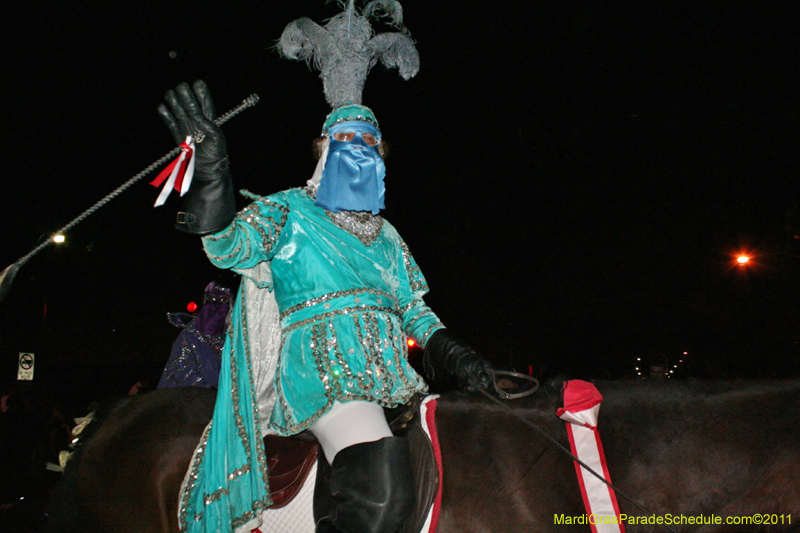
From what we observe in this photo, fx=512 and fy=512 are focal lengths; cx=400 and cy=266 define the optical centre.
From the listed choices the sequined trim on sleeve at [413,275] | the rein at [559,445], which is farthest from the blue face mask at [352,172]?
the rein at [559,445]

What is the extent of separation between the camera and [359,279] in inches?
95.3

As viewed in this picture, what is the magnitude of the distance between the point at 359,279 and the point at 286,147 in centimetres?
524

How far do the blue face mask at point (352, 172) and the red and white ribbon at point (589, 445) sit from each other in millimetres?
1277

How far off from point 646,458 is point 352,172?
180 cm

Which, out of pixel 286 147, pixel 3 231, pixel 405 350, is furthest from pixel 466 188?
pixel 405 350

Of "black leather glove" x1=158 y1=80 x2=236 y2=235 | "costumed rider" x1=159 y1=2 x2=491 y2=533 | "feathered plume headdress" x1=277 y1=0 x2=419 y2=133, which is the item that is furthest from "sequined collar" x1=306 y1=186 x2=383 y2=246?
"black leather glove" x1=158 y1=80 x2=236 y2=235

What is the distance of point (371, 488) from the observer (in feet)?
6.36

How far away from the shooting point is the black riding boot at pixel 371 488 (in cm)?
193

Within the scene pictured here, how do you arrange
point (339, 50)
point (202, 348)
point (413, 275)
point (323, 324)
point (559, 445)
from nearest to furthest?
1. point (559, 445)
2. point (323, 324)
3. point (339, 50)
4. point (413, 275)
5. point (202, 348)

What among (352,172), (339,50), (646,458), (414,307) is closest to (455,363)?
(414,307)

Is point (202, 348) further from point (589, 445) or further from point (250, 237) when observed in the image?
point (589, 445)

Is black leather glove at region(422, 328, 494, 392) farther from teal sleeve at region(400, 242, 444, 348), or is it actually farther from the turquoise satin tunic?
the turquoise satin tunic

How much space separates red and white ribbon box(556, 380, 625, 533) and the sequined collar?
3.83ft

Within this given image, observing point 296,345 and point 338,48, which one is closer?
point 296,345
